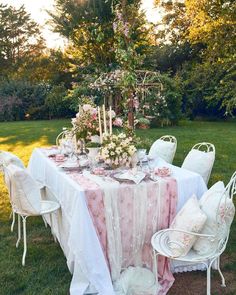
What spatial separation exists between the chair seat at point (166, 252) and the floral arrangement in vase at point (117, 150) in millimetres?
860

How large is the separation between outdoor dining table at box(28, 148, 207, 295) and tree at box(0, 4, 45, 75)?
24830 millimetres

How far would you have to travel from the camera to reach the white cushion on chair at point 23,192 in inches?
127

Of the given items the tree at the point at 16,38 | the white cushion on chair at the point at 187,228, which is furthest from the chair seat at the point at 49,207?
the tree at the point at 16,38

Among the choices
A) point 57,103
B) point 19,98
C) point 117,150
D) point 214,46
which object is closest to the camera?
point 117,150

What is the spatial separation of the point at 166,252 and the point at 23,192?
55.9 inches

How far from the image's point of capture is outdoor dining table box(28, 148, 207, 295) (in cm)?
281

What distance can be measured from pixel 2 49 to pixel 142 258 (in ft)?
83.1

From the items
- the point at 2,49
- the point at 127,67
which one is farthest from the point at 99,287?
the point at 2,49

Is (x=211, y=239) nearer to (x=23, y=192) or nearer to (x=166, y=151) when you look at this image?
(x=23, y=192)

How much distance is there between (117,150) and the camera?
134 inches

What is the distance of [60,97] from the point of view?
17625 millimetres

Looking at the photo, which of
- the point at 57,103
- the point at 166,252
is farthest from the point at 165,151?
the point at 57,103

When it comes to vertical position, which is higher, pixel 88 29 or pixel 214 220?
pixel 88 29

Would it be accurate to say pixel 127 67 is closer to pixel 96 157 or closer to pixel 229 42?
pixel 96 157
